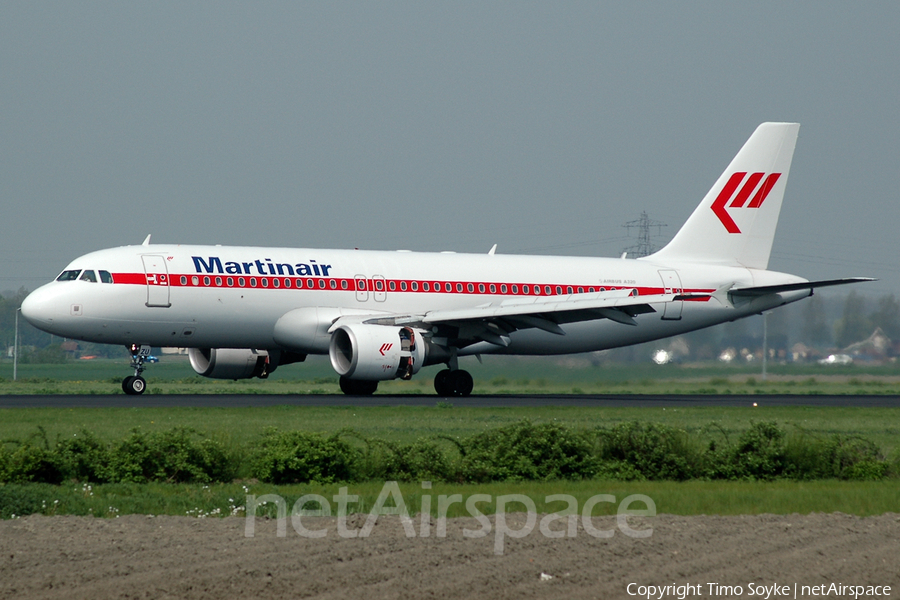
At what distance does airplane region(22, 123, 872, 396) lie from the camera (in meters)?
27.2

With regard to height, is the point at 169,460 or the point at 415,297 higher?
the point at 415,297

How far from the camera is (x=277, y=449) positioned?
1319 cm

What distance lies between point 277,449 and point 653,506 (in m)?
4.53

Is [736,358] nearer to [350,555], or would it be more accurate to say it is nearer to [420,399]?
[420,399]

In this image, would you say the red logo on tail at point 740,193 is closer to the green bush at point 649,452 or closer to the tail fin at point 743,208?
the tail fin at point 743,208

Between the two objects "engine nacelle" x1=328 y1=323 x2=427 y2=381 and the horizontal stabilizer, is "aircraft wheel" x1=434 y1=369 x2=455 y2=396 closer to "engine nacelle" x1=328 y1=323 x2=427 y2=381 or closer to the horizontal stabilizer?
"engine nacelle" x1=328 y1=323 x2=427 y2=381

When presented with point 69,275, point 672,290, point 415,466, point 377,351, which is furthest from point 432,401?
point 415,466

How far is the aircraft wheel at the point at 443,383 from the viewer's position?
3057cm

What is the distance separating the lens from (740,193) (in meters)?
35.9

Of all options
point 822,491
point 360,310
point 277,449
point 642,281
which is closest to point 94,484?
point 277,449

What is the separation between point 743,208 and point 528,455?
2400 cm

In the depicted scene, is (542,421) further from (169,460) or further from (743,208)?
(743,208)

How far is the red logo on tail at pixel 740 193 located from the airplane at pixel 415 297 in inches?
1.3
